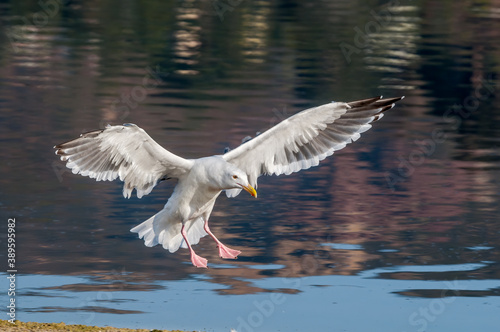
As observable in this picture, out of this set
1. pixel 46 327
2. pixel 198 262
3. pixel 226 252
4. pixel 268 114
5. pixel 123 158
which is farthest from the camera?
pixel 268 114

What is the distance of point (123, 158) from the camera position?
9.27 m

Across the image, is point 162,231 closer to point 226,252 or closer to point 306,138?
point 226,252

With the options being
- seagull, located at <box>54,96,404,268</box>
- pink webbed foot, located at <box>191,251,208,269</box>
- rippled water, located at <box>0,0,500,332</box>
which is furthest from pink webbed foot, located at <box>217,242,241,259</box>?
rippled water, located at <box>0,0,500,332</box>

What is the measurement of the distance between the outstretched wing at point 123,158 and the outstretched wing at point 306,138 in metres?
0.57

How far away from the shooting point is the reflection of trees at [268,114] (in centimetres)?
1082

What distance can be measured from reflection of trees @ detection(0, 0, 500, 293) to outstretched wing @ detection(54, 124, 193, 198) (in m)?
1.06

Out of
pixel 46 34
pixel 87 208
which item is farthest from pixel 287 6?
pixel 87 208

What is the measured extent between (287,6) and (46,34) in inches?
379

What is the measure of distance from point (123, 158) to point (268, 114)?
8.80m

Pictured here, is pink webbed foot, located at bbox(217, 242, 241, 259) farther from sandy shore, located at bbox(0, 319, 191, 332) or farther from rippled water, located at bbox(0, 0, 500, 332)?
Answer: sandy shore, located at bbox(0, 319, 191, 332)

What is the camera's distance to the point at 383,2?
3581 centimetres

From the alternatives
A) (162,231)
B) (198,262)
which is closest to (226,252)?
(198,262)

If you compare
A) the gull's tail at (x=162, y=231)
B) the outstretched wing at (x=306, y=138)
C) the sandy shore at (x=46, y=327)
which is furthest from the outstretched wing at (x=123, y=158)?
the sandy shore at (x=46, y=327)

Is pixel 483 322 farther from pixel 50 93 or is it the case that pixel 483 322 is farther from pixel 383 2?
pixel 383 2
